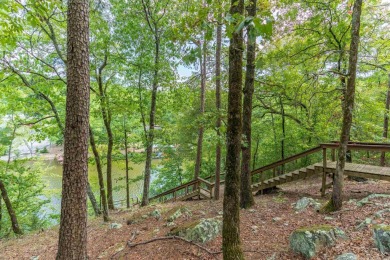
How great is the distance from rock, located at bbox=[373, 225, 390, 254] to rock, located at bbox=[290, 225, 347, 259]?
1.44 feet

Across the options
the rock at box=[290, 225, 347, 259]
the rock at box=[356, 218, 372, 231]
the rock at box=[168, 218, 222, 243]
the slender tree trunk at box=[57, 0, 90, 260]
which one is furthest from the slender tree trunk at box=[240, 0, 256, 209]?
the slender tree trunk at box=[57, 0, 90, 260]

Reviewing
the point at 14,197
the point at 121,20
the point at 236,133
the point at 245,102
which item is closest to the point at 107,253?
the point at 236,133

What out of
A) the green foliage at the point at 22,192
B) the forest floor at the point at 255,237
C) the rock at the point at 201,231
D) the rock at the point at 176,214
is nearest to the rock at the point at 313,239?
the forest floor at the point at 255,237

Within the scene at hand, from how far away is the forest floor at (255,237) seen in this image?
3395mm

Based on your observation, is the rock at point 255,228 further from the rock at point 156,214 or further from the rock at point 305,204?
the rock at point 156,214

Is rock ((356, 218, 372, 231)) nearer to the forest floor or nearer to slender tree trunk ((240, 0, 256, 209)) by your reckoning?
the forest floor

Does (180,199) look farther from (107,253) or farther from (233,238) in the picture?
(233,238)

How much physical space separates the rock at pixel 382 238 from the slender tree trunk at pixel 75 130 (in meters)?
4.15

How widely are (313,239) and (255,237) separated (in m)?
1.20

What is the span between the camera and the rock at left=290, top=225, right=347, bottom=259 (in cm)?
321

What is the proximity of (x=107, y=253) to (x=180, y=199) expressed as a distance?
5889 mm

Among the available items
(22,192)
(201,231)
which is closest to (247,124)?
(201,231)

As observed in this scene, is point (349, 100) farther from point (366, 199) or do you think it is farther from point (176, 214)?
point (176, 214)

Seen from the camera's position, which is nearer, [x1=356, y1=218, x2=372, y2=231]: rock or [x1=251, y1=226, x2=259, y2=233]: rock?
[x1=356, y1=218, x2=372, y2=231]: rock
